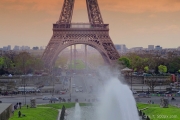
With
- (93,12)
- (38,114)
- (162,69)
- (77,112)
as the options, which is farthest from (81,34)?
(38,114)

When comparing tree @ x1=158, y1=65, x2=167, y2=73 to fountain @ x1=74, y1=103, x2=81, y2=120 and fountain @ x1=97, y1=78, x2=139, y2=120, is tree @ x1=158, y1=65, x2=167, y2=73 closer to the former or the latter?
fountain @ x1=74, y1=103, x2=81, y2=120

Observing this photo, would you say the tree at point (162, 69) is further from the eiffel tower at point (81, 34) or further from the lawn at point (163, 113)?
the lawn at point (163, 113)

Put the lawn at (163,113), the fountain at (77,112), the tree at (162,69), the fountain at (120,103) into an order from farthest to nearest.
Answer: the tree at (162,69)
the fountain at (77,112)
the lawn at (163,113)
the fountain at (120,103)

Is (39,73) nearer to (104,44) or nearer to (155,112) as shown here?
(104,44)

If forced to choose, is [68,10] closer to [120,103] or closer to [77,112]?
[77,112]

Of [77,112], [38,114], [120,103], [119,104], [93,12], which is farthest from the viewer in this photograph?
[93,12]

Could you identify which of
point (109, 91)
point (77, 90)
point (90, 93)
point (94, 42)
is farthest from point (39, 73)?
point (109, 91)

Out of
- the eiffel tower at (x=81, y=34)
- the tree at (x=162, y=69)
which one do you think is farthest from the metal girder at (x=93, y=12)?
the tree at (x=162, y=69)

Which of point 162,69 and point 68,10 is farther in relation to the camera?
point 162,69

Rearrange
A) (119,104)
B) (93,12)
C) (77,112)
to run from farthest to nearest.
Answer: (93,12)
(77,112)
(119,104)
